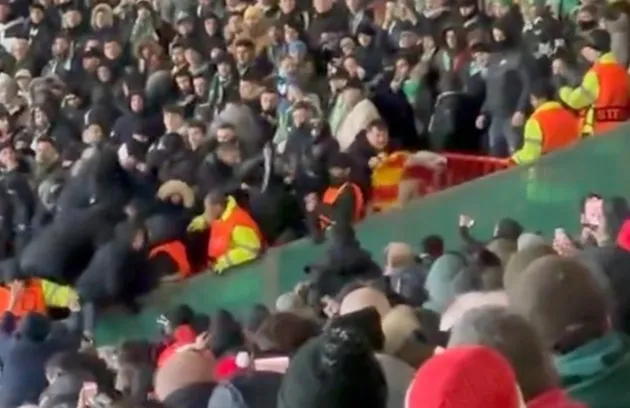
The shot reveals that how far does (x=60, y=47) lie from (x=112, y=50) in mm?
648

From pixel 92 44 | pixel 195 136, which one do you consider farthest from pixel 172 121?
pixel 92 44

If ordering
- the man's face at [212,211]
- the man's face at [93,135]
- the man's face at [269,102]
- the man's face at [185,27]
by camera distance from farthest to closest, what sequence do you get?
the man's face at [185,27], the man's face at [93,135], the man's face at [269,102], the man's face at [212,211]

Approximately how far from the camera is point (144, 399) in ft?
15.0

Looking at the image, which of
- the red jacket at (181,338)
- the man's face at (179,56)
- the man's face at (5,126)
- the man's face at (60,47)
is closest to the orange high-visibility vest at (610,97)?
the red jacket at (181,338)

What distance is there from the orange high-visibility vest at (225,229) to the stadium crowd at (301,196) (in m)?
0.02

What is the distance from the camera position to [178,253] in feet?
29.0

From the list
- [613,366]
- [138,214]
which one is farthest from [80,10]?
[613,366]

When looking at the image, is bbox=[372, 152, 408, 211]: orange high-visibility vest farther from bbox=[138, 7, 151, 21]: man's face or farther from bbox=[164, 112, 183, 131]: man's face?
bbox=[138, 7, 151, 21]: man's face

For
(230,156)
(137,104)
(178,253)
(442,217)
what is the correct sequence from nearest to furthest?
(442,217) → (178,253) → (230,156) → (137,104)

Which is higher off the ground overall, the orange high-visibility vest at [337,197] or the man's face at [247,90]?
the orange high-visibility vest at [337,197]

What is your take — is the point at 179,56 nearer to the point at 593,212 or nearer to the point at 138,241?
the point at 138,241

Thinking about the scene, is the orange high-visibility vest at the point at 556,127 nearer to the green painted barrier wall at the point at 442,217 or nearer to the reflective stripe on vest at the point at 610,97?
the reflective stripe on vest at the point at 610,97

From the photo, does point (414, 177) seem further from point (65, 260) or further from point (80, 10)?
point (80, 10)

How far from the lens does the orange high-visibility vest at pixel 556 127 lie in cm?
869
